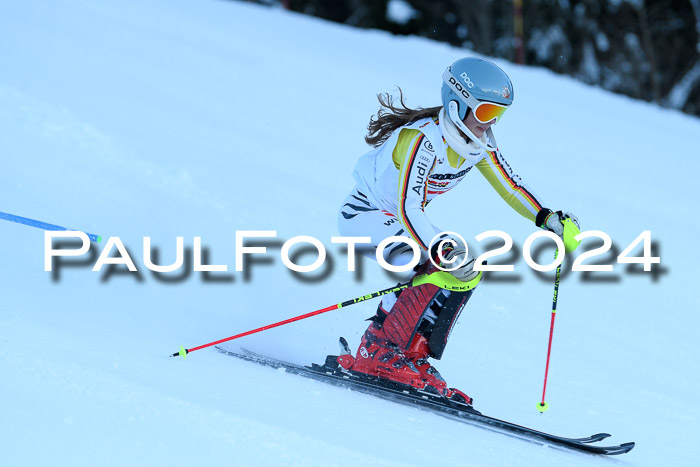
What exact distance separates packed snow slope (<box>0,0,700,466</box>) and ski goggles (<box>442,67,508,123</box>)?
1.19 m

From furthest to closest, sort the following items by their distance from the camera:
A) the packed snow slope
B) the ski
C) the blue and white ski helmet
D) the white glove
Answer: the white glove < the ski < the blue and white ski helmet < the packed snow slope

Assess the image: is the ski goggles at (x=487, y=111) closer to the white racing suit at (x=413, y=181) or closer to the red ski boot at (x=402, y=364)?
the white racing suit at (x=413, y=181)

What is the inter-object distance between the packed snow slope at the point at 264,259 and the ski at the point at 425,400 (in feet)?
0.37

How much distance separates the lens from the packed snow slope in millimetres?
2732

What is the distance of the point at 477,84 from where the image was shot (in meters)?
3.20

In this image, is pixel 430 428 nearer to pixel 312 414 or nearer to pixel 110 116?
pixel 312 414

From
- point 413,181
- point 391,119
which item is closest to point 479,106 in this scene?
point 413,181

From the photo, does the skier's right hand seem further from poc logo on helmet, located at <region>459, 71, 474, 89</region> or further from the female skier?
poc logo on helmet, located at <region>459, 71, 474, 89</region>

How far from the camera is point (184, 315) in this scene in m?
4.17

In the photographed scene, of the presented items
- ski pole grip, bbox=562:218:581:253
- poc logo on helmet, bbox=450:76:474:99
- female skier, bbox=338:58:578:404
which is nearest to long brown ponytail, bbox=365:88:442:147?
female skier, bbox=338:58:578:404

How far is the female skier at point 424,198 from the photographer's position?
10.7 ft

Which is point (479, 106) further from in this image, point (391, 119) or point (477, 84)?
point (391, 119)

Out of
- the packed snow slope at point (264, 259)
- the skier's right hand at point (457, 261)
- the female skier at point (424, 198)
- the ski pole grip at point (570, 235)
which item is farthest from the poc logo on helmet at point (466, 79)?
the packed snow slope at point (264, 259)

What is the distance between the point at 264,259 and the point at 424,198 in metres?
1.92
